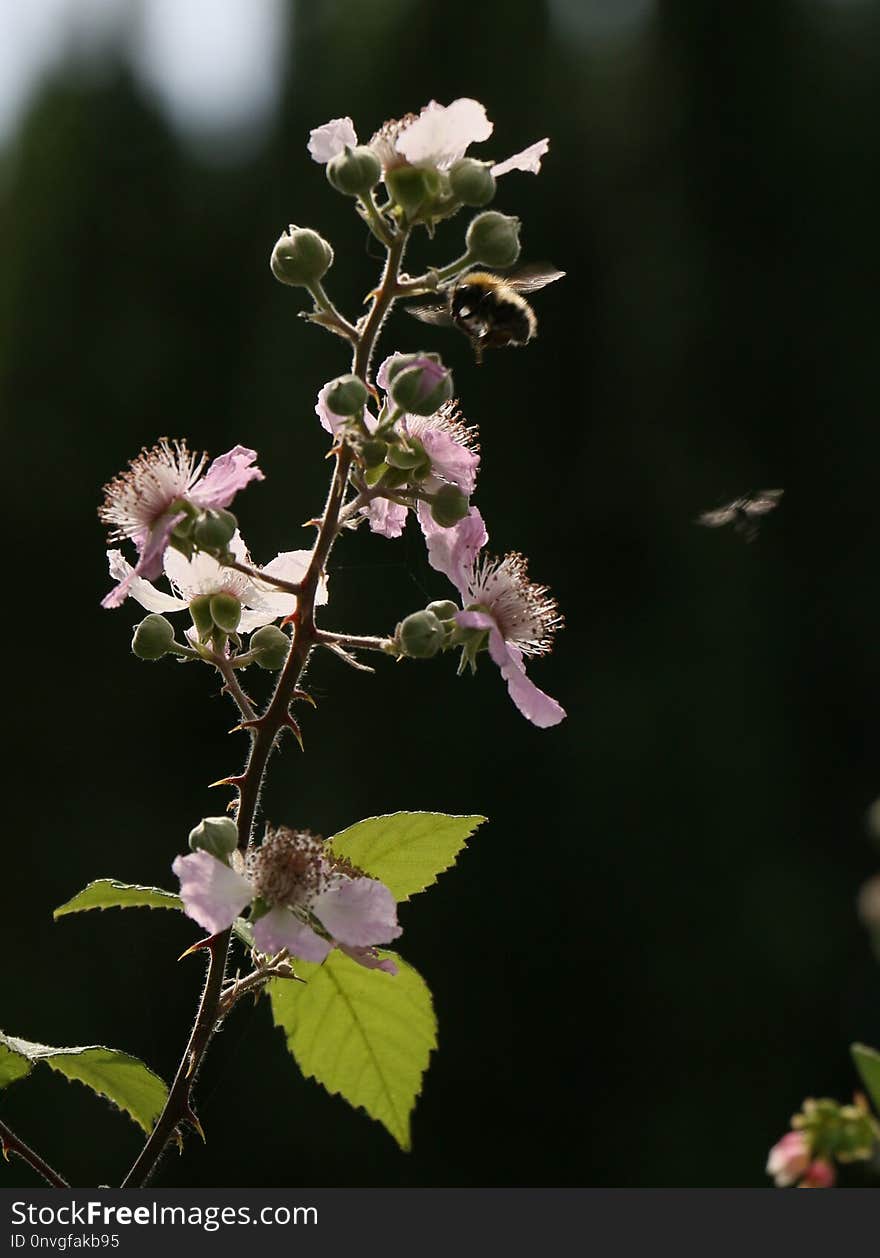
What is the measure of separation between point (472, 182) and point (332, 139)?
188mm

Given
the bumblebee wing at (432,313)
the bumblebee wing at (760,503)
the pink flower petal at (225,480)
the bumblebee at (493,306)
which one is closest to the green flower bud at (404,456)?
the pink flower petal at (225,480)

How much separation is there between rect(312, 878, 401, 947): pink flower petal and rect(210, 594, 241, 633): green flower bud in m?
0.25

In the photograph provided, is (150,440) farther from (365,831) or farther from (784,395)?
(365,831)

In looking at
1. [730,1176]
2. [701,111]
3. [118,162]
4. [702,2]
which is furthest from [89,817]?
[702,2]

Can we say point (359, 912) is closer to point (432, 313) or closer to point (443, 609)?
point (443, 609)

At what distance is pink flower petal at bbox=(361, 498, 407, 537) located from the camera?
126cm

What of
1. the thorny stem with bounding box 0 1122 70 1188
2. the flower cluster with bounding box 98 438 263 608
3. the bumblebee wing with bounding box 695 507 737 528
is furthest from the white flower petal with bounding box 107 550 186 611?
the bumblebee wing with bounding box 695 507 737 528

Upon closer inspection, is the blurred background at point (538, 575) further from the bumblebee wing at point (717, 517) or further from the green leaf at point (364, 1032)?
the green leaf at point (364, 1032)

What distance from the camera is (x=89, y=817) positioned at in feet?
31.4

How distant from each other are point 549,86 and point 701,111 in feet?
4.76

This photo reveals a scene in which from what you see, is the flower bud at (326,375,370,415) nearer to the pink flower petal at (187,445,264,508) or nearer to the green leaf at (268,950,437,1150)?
the pink flower petal at (187,445,264,508)

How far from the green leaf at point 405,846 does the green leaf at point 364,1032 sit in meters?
0.07

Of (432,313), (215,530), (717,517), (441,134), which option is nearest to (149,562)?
(215,530)

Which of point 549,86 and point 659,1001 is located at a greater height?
point 549,86
